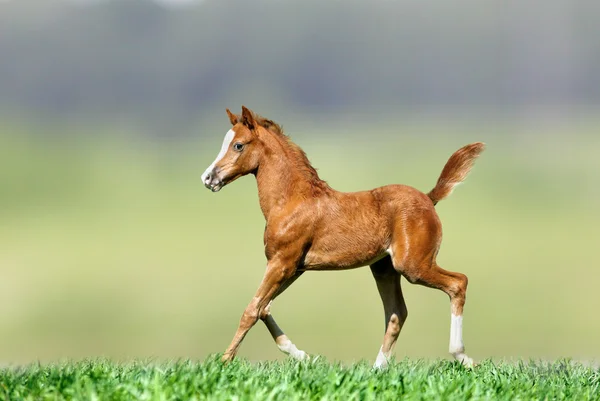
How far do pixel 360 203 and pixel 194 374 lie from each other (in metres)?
2.32

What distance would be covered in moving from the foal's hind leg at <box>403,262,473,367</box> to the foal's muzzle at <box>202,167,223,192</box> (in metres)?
1.90

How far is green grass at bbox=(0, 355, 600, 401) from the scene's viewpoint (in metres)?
5.77

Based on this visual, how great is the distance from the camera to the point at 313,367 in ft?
23.4

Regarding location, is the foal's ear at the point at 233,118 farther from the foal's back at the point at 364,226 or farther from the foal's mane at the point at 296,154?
the foal's back at the point at 364,226

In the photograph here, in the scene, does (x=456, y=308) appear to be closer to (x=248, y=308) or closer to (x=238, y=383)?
(x=248, y=308)

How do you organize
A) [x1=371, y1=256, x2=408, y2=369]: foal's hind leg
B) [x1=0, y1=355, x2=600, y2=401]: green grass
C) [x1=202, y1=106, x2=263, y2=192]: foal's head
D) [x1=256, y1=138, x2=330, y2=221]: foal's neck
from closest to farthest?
[x1=0, y1=355, x2=600, y2=401]: green grass
[x1=202, y1=106, x2=263, y2=192]: foal's head
[x1=256, y1=138, x2=330, y2=221]: foal's neck
[x1=371, y1=256, x2=408, y2=369]: foal's hind leg

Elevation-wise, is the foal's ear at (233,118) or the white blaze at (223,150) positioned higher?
the foal's ear at (233,118)

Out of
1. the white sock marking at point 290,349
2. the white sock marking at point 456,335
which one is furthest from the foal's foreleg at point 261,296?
the white sock marking at point 456,335

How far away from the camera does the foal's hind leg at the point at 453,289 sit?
749cm

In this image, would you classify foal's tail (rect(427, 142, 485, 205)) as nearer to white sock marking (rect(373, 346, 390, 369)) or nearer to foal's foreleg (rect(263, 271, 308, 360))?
white sock marking (rect(373, 346, 390, 369))

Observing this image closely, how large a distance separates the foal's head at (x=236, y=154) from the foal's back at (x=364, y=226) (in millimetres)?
743

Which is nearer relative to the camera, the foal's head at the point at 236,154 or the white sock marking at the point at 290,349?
the foal's head at the point at 236,154

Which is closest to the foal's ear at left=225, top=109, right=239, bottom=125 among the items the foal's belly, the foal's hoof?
the foal's belly

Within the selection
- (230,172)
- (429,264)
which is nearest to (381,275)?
(429,264)
